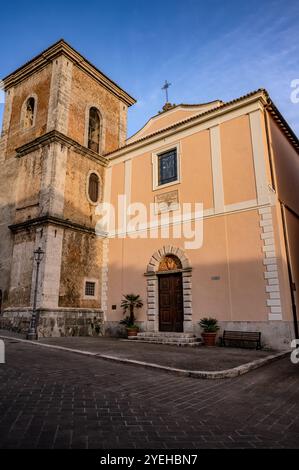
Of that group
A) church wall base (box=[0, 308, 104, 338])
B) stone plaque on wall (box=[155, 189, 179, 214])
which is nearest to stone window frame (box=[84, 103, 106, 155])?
stone plaque on wall (box=[155, 189, 179, 214])

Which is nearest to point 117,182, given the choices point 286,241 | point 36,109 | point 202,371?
point 36,109

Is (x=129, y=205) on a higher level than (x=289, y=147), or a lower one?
lower

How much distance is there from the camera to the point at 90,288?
15211mm

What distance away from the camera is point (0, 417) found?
10.8 ft

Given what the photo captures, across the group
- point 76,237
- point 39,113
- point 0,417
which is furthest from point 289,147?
point 0,417

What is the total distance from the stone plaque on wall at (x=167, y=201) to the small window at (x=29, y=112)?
9315 mm

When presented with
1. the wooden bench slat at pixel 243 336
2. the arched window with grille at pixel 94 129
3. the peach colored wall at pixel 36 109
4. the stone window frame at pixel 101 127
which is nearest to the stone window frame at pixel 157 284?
the wooden bench slat at pixel 243 336

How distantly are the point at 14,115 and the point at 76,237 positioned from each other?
9.59 meters

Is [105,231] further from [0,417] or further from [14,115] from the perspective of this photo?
[0,417]

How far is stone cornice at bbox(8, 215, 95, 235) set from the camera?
13.5 meters

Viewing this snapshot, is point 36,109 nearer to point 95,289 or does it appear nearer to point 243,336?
point 95,289

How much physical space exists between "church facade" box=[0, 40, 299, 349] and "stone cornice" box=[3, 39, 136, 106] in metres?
0.08

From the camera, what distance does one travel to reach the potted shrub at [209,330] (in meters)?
10.9

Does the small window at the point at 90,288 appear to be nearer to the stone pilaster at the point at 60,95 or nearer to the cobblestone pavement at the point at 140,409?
the stone pilaster at the point at 60,95
